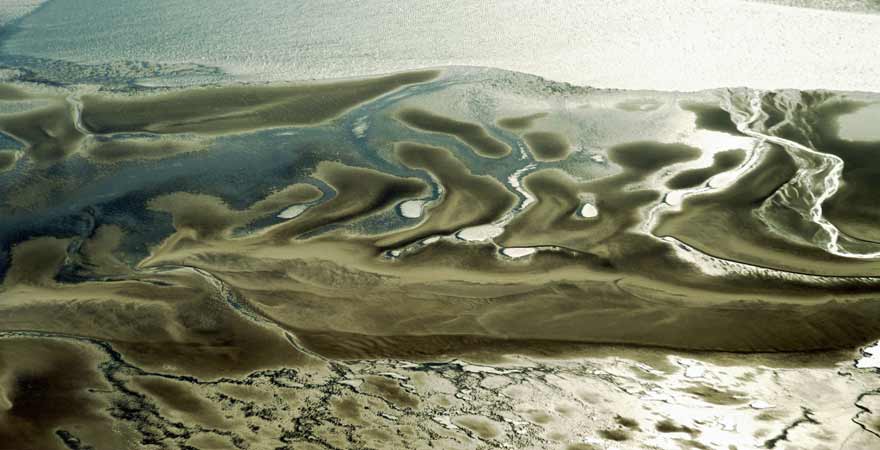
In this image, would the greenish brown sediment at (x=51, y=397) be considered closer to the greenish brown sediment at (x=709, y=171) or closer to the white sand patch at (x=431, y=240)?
the white sand patch at (x=431, y=240)


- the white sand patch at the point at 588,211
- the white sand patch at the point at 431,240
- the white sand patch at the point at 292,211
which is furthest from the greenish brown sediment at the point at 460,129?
the white sand patch at the point at 292,211

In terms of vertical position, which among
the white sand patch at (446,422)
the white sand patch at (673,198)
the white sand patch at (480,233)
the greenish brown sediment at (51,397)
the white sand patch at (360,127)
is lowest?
the greenish brown sediment at (51,397)

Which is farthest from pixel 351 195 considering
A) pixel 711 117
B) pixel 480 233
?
pixel 711 117

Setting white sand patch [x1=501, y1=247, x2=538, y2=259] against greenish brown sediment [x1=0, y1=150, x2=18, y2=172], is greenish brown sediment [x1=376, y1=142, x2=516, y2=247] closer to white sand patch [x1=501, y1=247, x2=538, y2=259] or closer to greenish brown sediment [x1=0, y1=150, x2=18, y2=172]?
white sand patch [x1=501, y1=247, x2=538, y2=259]

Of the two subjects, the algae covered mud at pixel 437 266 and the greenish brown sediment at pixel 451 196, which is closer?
the algae covered mud at pixel 437 266

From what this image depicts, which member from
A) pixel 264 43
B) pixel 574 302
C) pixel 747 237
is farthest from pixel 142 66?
pixel 747 237

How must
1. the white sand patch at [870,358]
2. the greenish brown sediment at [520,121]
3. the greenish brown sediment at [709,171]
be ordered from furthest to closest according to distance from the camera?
the greenish brown sediment at [520,121], the greenish brown sediment at [709,171], the white sand patch at [870,358]
